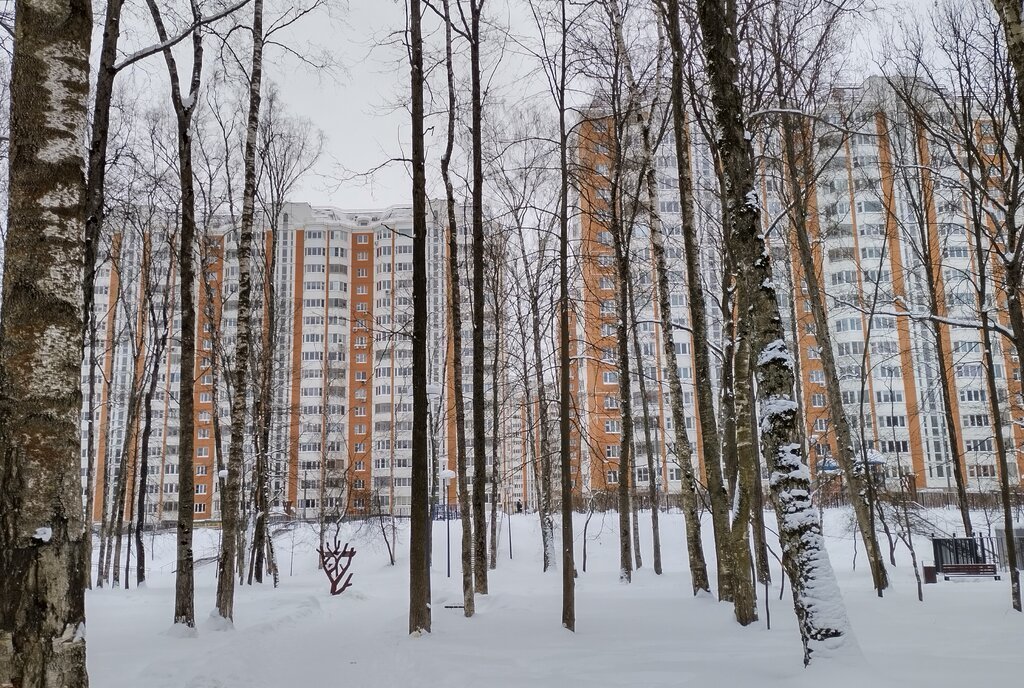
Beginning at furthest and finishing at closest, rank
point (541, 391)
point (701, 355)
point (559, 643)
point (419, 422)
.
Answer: point (541, 391)
point (701, 355)
point (419, 422)
point (559, 643)

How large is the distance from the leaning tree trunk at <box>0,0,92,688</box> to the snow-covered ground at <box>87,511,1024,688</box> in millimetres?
3525

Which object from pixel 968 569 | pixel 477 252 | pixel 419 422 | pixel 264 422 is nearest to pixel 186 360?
pixel 419 422

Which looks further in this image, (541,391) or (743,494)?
(541,391)

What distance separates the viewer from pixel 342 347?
49062 mm

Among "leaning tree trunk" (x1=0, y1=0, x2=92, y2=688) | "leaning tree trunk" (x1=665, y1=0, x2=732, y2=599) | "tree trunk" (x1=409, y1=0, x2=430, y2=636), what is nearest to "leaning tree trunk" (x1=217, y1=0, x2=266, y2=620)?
"tree trunk" (x1=409, y1=0, x2=430, y2=636)

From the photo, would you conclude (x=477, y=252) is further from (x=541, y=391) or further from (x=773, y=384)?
(x=541, y=391)

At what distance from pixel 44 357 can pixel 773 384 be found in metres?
5.16

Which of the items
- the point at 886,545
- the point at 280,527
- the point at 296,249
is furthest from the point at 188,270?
the point at 296,249

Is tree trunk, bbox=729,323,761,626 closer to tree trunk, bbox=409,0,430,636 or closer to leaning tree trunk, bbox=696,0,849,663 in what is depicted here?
leaning tree trunk, bbox=696,0,849,663

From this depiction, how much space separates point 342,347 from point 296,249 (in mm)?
10905

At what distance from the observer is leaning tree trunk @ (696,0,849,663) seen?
5168 millimetres

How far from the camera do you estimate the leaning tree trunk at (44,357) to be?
2.88 m

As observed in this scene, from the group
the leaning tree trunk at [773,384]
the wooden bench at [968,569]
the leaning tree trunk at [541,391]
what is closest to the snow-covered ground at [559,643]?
the wooden bench at [968,569]

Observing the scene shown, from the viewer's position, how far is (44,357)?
3.11 m
